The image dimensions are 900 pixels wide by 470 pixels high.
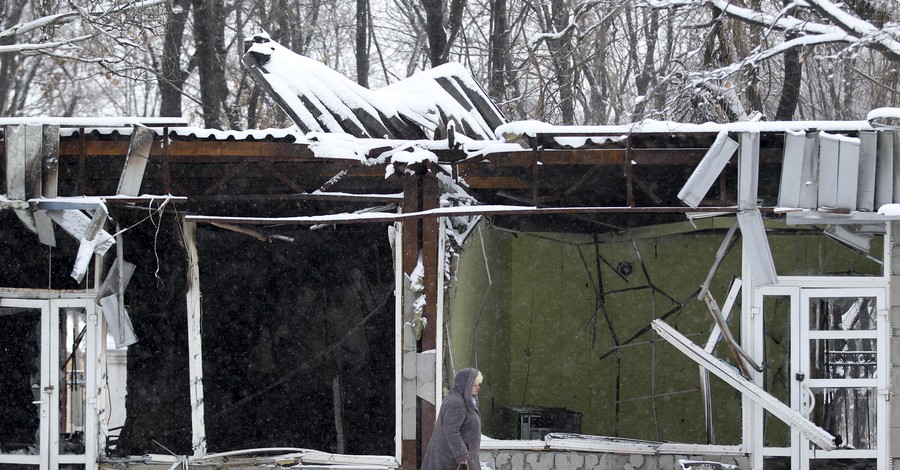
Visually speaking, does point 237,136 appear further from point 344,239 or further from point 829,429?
point 829,429

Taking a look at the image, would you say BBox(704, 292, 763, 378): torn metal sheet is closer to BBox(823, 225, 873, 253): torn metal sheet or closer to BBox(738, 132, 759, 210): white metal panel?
BBox(738, 132, 759, 210): white metal panel

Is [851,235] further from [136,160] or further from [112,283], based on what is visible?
[112,283]

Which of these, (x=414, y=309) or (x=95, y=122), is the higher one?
(x=95, y=122)

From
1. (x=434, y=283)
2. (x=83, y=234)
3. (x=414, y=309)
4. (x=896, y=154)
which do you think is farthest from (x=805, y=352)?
(x=83, y=234)

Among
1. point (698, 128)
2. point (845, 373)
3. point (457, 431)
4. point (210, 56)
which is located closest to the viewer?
point (457, 431)

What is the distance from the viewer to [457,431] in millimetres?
6691

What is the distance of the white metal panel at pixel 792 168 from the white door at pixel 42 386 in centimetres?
662

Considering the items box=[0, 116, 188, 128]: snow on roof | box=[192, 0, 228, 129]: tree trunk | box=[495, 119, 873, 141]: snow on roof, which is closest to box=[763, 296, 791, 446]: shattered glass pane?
box=[495, 119, 873, 141]: snow on roof

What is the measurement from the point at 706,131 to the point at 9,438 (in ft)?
24.6

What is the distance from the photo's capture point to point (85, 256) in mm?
8070

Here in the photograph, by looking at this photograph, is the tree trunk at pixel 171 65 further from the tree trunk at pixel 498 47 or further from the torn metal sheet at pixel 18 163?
the torn metal sheet at pixel 18 163

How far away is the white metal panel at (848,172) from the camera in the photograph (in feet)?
25.7

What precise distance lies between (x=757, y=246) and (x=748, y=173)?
2.17 feet

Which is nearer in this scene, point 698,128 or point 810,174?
point 698,128
